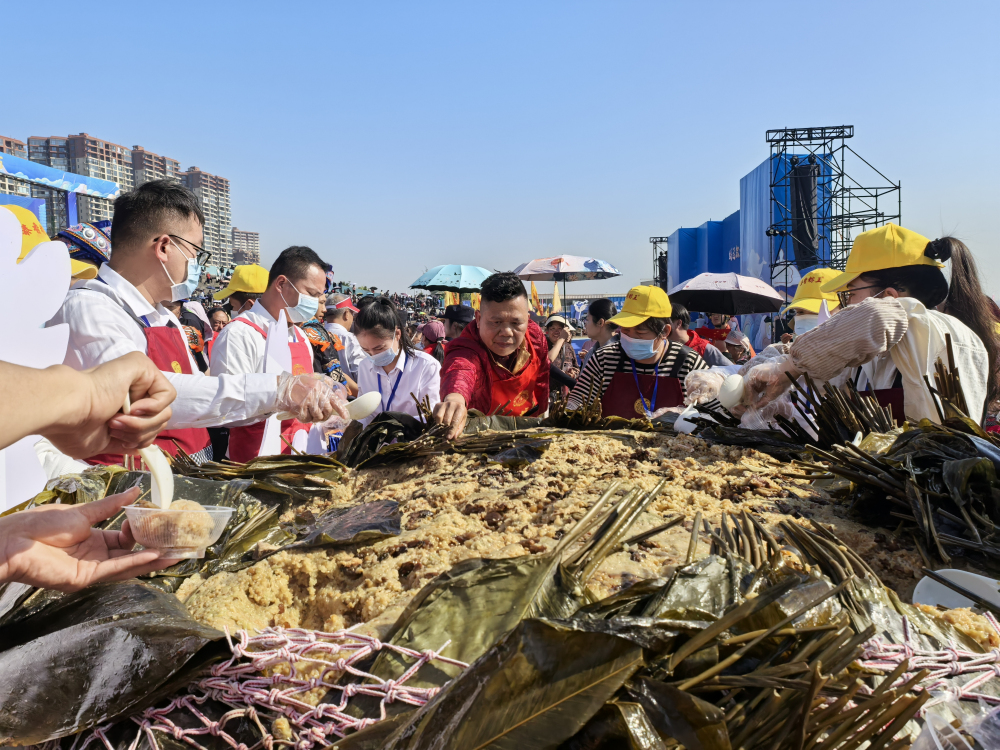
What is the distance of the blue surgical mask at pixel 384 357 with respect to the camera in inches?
205

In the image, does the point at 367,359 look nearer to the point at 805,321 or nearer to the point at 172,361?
the point at 172,361

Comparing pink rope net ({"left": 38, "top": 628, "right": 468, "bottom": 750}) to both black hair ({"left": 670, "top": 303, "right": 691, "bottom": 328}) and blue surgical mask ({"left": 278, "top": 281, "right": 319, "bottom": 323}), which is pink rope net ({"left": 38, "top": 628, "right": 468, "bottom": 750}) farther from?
black hair ({"left": 670, "top": 303, "right": 691, "bottom": 328})

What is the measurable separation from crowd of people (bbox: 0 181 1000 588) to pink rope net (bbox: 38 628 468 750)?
1.24 ft

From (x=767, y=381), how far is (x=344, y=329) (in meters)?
6.16

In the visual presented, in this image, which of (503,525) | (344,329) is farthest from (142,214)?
(344,329)

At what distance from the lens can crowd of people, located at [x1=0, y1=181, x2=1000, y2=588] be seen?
1.38 meters

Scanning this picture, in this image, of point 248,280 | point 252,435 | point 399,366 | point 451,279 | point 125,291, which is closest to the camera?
point 125,291

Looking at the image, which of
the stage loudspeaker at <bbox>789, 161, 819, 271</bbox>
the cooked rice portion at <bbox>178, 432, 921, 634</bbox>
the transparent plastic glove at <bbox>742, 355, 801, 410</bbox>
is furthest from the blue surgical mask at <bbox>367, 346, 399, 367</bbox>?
the stage loudspeaker at <bbox>789, 161, 819, 271</bbox>

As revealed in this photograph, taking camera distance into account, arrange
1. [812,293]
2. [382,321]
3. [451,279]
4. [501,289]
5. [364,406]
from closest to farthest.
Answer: [364,406] < [501,289] < [382,321] < [812,293] < [451,279]

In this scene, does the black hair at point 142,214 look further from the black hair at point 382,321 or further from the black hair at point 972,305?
the black hair at point 972,305

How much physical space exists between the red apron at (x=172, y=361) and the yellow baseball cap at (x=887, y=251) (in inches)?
135

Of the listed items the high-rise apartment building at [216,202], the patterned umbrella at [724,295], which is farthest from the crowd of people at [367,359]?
the high-rise apartment building at [216,202]

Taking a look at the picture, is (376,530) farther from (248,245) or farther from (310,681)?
(248,245)

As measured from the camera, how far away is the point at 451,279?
522 inches
